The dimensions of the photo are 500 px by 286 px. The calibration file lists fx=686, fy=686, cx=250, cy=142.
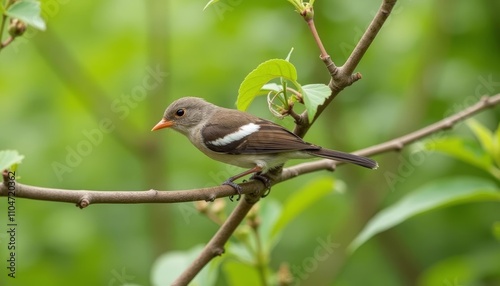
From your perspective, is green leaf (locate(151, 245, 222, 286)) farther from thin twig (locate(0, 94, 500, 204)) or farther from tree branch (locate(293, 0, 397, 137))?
tree branch (locate(293, 0, 397, 137))

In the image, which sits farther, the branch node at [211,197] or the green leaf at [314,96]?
the branch node at [211,197]

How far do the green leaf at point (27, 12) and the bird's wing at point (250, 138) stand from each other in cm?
184

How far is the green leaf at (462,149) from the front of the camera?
376 cm

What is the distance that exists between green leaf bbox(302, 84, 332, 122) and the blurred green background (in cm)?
280

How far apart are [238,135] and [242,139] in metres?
0.06

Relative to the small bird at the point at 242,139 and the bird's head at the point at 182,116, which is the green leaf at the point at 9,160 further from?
the bird's head at the point at 182,116

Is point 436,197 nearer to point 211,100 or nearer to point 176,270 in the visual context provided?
point 176,270

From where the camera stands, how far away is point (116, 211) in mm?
6320

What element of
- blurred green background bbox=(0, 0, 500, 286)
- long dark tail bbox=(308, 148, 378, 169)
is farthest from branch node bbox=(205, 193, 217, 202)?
blurred green background bbox=(0, 0, 500, 286)

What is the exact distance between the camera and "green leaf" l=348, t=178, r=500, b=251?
12.1ft

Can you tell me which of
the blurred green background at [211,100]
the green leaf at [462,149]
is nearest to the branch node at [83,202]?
the green leaf at [462,149]

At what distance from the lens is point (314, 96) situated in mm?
2695

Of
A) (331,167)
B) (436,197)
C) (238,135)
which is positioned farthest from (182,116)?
(436,197)

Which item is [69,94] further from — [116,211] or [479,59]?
[479,59]
